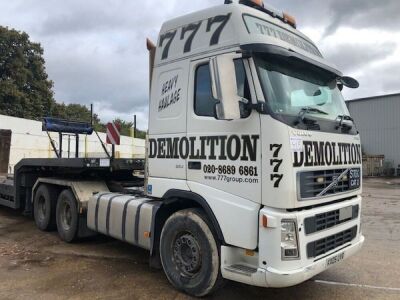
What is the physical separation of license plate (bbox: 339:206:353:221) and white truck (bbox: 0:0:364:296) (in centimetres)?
1

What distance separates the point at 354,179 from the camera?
17.4ft

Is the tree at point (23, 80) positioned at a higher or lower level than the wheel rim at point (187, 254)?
higher

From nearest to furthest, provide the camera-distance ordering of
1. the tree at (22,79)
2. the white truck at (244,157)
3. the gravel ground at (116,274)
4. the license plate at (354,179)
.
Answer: the white truck at (244,157) < the license plate at (354,179) < the gravel ground at (116,274) < the tree at (22,79)

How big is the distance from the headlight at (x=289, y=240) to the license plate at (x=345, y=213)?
95cm

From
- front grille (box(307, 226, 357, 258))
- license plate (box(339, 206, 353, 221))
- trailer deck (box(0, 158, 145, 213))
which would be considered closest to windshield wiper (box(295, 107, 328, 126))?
license plate (box(339, 206, 353, 221))

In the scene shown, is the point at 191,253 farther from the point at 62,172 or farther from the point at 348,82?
the point at 62,172

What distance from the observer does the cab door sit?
178 inches

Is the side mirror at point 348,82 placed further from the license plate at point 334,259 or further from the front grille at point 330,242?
the license plate at point 334,259

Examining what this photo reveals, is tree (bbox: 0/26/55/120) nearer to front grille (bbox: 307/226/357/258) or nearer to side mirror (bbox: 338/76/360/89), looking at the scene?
side mirror (bbox: 338/76/360/89)

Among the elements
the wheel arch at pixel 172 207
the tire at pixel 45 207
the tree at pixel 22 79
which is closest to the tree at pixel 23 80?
the tree at pixel 22 79

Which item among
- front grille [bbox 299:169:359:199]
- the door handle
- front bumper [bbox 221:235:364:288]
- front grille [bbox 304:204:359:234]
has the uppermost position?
the door handle

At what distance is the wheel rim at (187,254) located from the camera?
16.7 ft

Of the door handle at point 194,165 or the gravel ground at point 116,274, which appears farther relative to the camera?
the gravel ground at point 116,274

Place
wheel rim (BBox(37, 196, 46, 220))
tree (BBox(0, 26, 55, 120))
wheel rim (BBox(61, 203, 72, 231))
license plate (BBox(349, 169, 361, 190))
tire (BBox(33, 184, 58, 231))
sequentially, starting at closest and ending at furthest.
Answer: license plate (BBox(349, 169, 361, 190)), wheel rim (BBox(61, 203, 72, 231)), tire (BBox(33, 184, 58, 231)), wheel rim (BBox(37, 196, 46, 220)), tree (BBox(0, 26, 55, 120))
